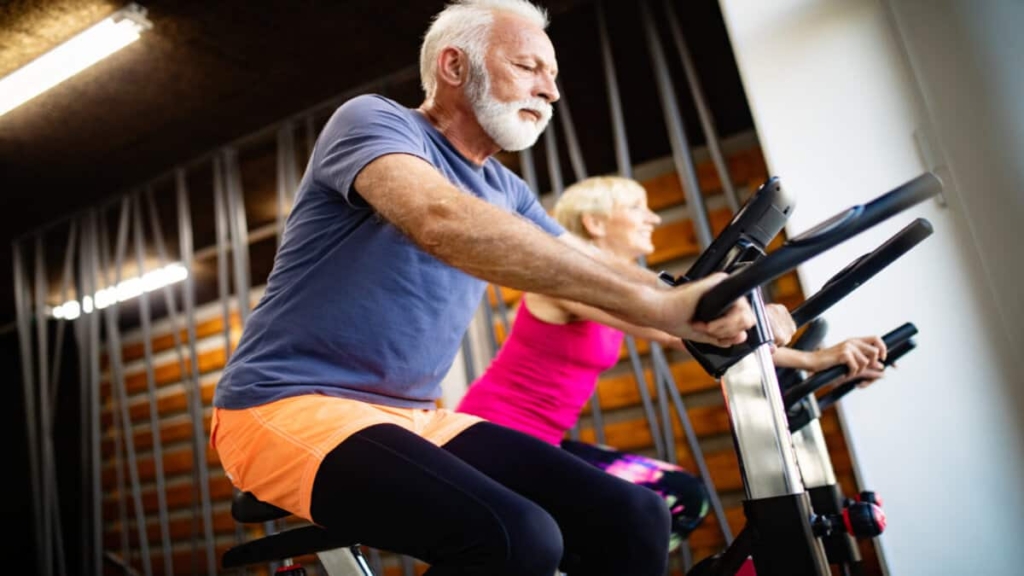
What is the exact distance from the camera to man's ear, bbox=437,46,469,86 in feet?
4.69

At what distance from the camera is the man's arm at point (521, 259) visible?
87 centimetres

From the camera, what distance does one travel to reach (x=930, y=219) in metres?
1.99

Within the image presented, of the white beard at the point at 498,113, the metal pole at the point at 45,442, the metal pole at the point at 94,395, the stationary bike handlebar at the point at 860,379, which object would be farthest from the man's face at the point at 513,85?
the metal pole at the point at 45,442

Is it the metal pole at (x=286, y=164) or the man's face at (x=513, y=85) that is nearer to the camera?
the man's face at (x=513, y=85)

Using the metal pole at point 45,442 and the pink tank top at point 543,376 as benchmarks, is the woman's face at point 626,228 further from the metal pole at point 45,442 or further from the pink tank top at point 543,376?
the metal pole at point 45,442

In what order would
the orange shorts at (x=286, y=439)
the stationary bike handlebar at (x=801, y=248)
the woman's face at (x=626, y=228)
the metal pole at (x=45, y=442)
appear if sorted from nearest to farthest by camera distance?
the stationary bike handlebar at (x=801, y=248) → the orange shorts at (x=286, y=439) → the woman's face at (x=626, y=228) → the metal pole at (x=45, y=442)

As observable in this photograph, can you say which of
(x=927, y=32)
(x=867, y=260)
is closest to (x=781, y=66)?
(x=927, y=32)

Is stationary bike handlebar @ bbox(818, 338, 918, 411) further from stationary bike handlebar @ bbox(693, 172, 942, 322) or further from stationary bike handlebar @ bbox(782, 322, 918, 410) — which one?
stationary bike handlebar @ bbox(693, 172, 942, 322)

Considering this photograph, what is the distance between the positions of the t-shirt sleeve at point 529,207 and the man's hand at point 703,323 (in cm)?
71

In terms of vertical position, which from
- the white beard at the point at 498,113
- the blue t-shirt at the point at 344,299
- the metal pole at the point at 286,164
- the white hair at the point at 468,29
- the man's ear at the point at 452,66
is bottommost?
the blue t-shirt at the point at 344,299

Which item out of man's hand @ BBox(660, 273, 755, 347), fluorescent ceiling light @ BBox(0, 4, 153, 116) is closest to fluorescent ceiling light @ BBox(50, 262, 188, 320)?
fluorescent ceiling light @ BBox(0, 4, 153, 116)

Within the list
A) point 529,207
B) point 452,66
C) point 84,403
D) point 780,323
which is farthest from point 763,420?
point 84,403

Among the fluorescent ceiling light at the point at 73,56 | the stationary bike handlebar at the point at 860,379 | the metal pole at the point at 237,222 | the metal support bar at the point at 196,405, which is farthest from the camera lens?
the metal pole at the point at 237,222

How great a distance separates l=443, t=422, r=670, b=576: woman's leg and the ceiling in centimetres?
213
